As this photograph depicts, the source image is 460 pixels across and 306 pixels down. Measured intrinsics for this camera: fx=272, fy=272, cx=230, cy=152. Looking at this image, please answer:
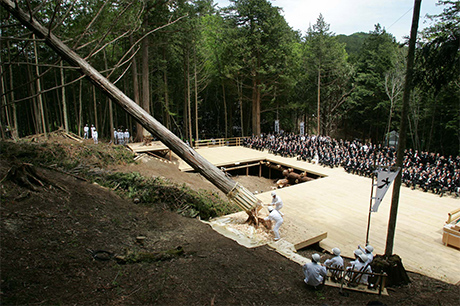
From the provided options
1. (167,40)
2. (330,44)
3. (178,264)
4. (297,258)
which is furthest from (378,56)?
(178,264)

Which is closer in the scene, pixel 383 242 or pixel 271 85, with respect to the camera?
pixel 383 242

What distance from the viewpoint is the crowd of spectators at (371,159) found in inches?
435

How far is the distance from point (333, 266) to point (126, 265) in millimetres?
3410

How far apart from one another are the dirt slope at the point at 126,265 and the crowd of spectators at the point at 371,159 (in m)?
4.49

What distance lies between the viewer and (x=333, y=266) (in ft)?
15.6

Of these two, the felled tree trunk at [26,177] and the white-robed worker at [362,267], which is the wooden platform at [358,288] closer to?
the white-robed worker at [362,267]

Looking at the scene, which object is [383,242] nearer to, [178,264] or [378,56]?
[178,264]

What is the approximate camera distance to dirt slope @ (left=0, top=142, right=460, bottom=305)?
3010mm

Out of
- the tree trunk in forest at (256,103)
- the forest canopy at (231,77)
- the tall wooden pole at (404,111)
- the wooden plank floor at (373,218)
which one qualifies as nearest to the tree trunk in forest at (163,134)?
the wooden plank floor at (373,218)

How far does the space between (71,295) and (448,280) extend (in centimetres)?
671

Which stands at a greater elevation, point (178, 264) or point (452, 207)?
point (178, 264)

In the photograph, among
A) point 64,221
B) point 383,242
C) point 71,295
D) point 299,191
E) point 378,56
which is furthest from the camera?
point 378,56

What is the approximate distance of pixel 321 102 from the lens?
27750mm

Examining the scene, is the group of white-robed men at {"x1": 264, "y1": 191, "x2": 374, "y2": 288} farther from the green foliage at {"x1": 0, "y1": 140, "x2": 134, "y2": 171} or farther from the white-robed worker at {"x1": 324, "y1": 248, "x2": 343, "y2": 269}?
the green foliage at {"x1": 0, "y1": 140, "x2": 134, "y2": 171}
